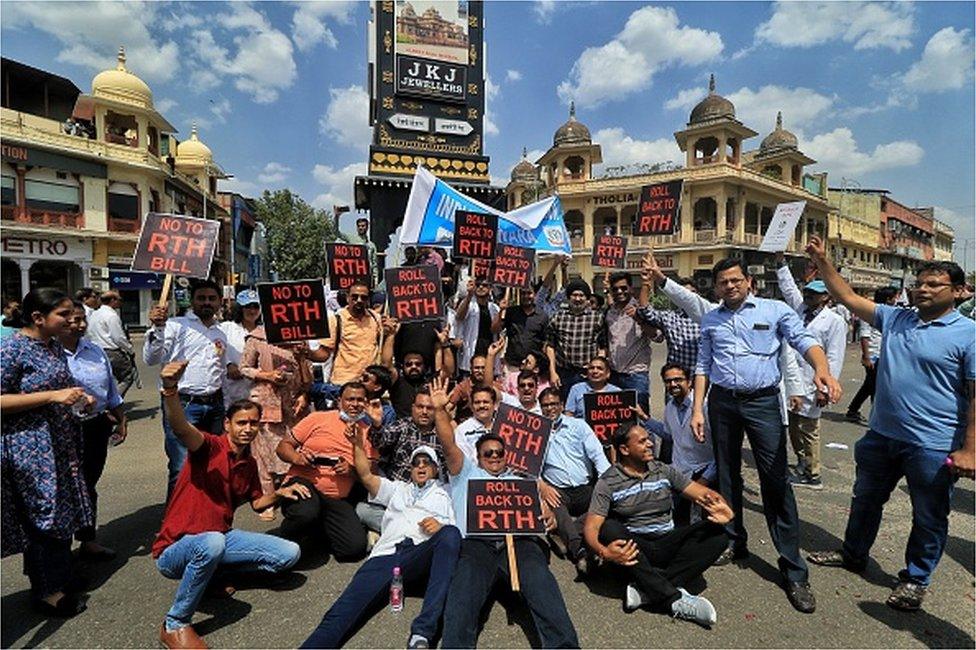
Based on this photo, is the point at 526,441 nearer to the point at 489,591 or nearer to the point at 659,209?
the point at 489,591

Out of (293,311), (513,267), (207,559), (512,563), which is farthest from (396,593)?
(513,267)

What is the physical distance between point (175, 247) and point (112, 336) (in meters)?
3.52

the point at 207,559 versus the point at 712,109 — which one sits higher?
the point at 712,109

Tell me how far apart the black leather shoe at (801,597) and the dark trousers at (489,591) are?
4.73ft

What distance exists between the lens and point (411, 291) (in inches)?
207

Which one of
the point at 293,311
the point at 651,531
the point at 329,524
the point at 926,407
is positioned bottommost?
the point at 329,524

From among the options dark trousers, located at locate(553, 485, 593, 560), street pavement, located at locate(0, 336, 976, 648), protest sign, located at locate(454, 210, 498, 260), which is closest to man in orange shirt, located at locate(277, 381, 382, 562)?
street pavement, located at locate(0, 336, 976, 648)

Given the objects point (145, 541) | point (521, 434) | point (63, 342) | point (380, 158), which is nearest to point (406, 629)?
point (521, 434)

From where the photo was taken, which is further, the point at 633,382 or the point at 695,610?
the point at 633,382

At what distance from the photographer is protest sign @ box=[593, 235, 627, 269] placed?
21.5ft

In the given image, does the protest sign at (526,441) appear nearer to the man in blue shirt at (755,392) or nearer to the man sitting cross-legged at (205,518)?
the man in blue shirt at (755,392)

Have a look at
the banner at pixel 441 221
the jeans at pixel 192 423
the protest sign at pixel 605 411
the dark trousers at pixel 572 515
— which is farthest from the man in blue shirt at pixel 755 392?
the banner at pixel 441 221

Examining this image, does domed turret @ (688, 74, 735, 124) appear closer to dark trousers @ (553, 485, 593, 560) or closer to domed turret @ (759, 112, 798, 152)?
domed turret @ (759, 112, 798, 152)

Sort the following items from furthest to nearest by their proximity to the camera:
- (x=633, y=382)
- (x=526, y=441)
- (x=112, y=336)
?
(x=112, y=336), (x=633, y=382), (x=526, y=441)
